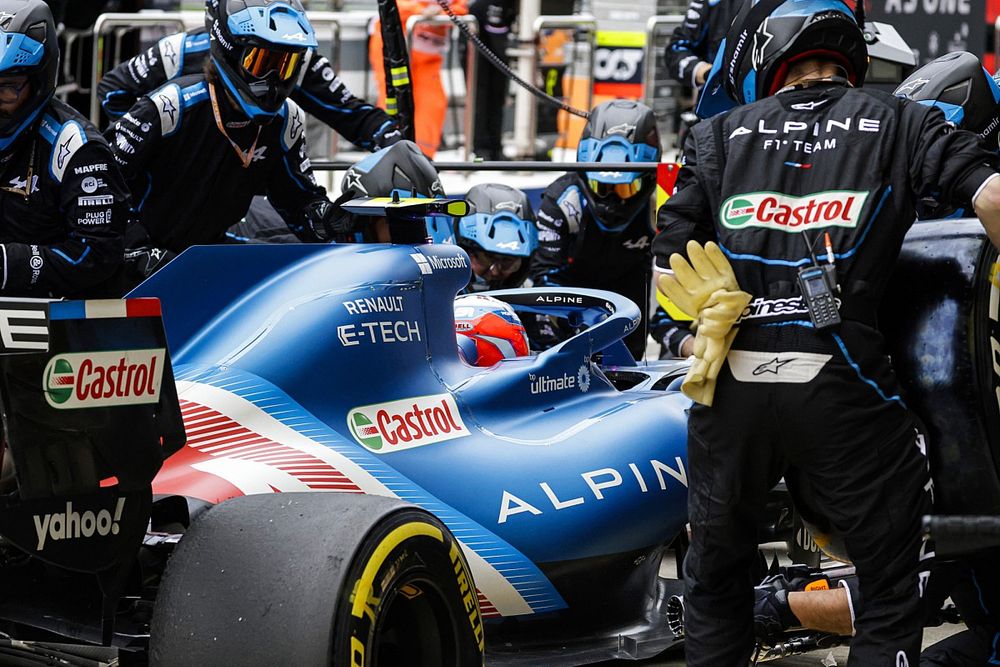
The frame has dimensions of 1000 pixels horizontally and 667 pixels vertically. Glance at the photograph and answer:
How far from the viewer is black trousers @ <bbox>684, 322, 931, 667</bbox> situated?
3590 millimetres

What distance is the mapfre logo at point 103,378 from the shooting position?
10.3 ft

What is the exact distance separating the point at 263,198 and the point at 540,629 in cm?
383

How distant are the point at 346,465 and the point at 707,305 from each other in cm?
108

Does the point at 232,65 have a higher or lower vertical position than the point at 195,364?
higher

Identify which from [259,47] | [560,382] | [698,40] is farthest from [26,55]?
[698,40]

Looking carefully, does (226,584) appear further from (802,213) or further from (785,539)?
(785,539)

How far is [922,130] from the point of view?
11.8 feet

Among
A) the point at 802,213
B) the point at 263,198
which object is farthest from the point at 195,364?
the point at 263,198

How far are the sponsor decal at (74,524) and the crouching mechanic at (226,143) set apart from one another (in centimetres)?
253

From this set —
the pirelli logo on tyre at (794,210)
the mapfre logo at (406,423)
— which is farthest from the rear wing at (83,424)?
the pirelli logo on tyre at (794,210)

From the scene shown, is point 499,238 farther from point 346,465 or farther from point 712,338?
point 712,338

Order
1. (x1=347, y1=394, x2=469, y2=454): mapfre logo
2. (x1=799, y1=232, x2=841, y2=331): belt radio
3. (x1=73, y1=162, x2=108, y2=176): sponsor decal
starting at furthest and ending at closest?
(x1=73, y1=162, x2=108, y2=176): sponsor decal → (x1=347, y1=394, x2=469, y2=454): mapfre logo → (x1=799, y1=232, x2=841, y2=331): belt radio

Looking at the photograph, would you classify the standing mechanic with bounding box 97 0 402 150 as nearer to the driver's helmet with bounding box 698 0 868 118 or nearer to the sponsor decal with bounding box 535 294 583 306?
the sponsor decal with bounding box 535 294 583 306

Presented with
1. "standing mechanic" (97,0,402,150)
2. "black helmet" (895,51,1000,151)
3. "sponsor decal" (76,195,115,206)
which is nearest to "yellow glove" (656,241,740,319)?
"black helmet" (895,51,1000,151)
